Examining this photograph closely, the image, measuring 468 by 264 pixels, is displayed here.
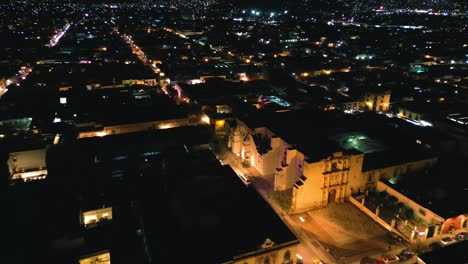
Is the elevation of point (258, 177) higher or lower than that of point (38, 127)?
lower

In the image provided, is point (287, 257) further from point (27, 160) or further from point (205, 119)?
point (205, 119)

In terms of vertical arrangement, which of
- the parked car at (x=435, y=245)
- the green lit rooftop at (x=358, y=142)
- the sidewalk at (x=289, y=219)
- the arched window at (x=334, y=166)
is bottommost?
the sidewalk at (x=289, y=219)

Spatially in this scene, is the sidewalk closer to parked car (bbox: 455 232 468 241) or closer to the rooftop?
the rooftop

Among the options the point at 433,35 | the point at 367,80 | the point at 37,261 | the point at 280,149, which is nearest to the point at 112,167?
Result: the point at 37,261

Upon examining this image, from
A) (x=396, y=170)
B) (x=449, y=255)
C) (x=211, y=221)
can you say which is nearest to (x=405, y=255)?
(x=449, y=255)

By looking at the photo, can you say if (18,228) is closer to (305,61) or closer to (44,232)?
(44,232)

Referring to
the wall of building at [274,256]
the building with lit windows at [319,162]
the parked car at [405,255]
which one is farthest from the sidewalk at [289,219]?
the parked car at [405,255]

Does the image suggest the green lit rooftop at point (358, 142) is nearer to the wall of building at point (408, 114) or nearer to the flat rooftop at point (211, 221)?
the flat rooftop at point (211, 221)

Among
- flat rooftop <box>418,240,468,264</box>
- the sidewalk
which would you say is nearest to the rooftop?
flat rooftop <box>418,240,468,264</box>
